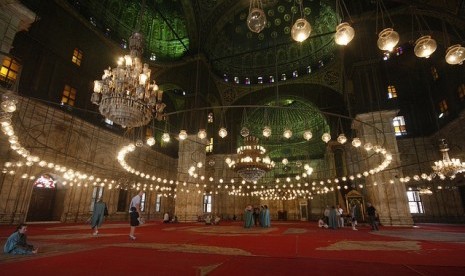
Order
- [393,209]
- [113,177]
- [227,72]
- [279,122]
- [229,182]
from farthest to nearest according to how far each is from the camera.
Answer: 1. [279,122]
2. [227,72]
3. [229,182]
4. [113,177]
5. [393,209]

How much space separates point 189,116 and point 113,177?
647 centimetres

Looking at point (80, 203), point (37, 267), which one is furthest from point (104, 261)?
point (80, 203)

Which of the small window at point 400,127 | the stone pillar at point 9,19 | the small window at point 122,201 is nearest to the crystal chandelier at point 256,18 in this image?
the stone pillar at point 9,19

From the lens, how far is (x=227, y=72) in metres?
23.8

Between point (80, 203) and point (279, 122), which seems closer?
point (80, 203)

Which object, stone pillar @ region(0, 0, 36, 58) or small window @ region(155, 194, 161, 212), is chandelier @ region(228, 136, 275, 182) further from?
stone pillar @ region(0, 0, 36, 58)

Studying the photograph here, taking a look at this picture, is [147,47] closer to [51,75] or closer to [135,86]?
[51,75]

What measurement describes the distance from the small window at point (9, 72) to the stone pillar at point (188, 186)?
933cm

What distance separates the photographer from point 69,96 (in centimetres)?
1398

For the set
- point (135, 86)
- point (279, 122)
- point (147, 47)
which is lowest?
point (135, 86)

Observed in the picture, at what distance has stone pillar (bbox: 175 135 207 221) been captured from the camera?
16578 millimetres

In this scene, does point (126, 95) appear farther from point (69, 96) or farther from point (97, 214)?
point (69, 96)

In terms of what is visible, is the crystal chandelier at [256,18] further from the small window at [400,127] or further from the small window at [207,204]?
the small window at [207,204]

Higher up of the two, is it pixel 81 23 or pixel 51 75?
pixel 81 23
